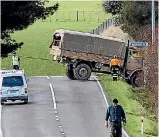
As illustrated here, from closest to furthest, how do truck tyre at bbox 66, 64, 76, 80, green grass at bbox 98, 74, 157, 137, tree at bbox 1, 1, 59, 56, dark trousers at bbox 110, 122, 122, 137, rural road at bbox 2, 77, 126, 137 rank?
tree at bbox 1, 1, 59, 56 → dark trousers at bbox 110, 122, 122, 137 → rural road at bbox 2, 77, 126, 137 → green grass at bbox 98, 74, 157, 137 → truck tyre at bbox 66, 64, 76, 80

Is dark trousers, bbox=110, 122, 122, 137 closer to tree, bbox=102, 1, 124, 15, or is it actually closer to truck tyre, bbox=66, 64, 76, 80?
truck tyre, bbox=66, 64, 76, 80

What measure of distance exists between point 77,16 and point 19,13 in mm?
78709

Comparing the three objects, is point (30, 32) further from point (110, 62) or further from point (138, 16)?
point (110, 62)

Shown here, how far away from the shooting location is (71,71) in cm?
4675

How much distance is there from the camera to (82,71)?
45.8m

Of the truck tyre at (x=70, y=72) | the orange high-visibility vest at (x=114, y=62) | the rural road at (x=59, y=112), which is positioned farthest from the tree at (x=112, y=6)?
the orange high-visibility vest at (x=114, y=62)

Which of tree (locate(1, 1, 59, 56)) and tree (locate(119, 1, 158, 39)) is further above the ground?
tree (locate(119, 1, 158, 39))

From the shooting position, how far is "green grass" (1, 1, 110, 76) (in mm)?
56169

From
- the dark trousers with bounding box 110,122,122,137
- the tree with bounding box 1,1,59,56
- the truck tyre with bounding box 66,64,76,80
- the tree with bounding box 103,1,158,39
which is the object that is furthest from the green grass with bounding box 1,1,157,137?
the tree with bounding box 103,1,158,39

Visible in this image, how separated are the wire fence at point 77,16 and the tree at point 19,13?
7413 centimetres

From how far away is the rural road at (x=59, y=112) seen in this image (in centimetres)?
3022

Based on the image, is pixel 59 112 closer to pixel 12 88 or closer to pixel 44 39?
pixel 12 88

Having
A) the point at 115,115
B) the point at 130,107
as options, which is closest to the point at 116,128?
the point at 115,115

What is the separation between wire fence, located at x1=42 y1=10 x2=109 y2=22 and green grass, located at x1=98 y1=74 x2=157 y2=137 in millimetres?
44188
